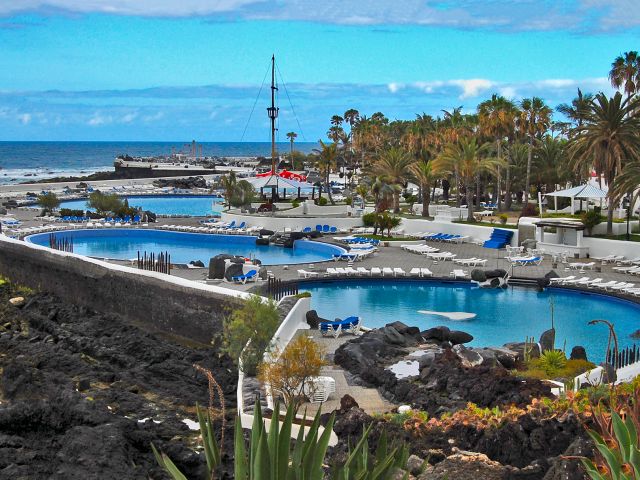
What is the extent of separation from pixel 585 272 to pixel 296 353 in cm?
1761

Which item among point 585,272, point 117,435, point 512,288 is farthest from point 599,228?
point 117,435

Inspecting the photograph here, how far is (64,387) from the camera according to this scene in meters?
16.9

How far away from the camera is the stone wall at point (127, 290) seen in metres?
21.3

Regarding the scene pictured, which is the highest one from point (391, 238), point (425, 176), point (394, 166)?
point (394, 166)

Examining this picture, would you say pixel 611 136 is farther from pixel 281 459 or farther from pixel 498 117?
pixel 281 459

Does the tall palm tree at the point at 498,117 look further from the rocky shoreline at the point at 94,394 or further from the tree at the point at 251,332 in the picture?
the tree at the point at 251,332

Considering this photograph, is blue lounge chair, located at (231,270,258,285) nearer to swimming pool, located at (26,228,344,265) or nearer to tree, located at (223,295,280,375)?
swimming pool, located at (26,228,344,265)

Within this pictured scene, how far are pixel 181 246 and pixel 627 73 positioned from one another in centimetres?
2650

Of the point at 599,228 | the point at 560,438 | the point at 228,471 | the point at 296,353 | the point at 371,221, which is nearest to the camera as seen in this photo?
the point at 560,438

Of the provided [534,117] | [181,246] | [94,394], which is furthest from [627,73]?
[94,394]

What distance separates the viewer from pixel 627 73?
151 feet

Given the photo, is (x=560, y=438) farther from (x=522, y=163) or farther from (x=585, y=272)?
(x=522, y=163)

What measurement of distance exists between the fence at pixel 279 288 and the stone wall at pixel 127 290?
243 cm

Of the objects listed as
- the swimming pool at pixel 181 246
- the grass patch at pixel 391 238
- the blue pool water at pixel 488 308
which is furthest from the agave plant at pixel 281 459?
the grass patch at pixel 391 238
